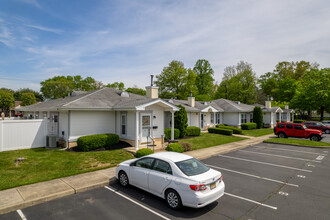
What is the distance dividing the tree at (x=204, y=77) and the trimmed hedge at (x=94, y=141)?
154 feet

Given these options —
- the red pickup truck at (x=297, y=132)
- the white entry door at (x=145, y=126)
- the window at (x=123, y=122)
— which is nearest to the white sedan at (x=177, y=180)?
the white entry door at (x=145, y=126)

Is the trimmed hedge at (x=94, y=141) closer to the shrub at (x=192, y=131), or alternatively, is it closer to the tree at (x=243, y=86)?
the shrub at (x=192, y=131)

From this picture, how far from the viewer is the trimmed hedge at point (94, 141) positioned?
1341cm

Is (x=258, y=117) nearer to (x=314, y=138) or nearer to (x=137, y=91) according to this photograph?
(x=314, y=138)

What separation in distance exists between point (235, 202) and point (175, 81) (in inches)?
1797

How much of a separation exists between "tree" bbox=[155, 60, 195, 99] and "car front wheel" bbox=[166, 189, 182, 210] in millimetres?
44526

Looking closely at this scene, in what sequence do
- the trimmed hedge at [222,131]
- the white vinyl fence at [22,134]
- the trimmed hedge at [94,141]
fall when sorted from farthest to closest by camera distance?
the trimmed hedge at [222,131], the trimmed hedge at [94,141], the white vinyl fence at [22,134]

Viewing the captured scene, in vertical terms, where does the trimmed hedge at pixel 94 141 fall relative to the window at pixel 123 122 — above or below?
below

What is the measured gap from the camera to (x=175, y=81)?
2012 inches

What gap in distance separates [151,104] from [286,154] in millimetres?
10747

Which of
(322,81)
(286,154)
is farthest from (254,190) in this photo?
(322,81)

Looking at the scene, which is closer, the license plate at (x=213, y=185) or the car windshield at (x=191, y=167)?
the license plate at (x=213, y=185)

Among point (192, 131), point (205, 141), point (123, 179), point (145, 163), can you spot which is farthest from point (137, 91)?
point (145, 163)

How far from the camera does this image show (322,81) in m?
42.0
